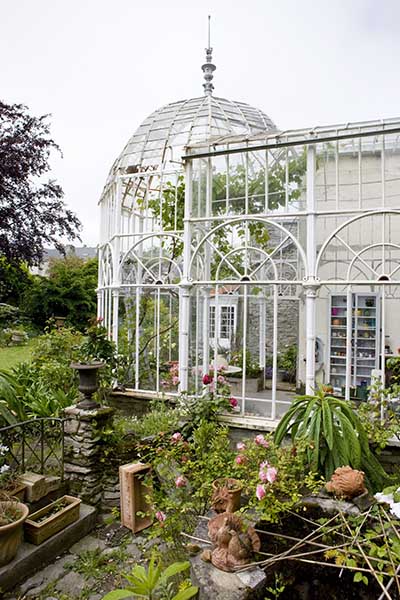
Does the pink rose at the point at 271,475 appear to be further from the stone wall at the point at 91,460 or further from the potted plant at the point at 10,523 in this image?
the stone wall at the point at 91,460

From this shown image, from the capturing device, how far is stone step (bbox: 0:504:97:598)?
2698 mm

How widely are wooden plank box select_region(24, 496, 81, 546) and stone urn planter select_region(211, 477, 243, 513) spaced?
1.45m

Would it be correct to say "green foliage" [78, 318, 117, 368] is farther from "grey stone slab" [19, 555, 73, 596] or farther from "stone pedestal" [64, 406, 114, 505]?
"grey stone slab" [19, 555, 73, 596]

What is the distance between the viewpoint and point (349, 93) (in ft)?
23.0

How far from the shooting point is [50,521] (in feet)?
10.1

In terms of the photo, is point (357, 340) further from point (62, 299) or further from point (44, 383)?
point (62, 299)

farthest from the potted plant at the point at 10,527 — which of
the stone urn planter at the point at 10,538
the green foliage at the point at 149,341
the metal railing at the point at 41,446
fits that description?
the green foliage at the point at 149,341

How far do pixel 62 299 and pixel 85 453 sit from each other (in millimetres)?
11381

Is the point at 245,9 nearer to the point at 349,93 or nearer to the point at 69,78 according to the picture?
the point at 349,93

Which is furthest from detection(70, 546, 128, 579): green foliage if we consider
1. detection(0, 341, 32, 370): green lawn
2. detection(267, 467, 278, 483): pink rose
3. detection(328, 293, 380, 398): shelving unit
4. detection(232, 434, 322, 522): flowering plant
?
detection(0, 341, 32, 370): green lawn

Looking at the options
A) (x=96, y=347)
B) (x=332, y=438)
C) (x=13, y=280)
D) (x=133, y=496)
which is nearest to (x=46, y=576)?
(x=133, y=496)

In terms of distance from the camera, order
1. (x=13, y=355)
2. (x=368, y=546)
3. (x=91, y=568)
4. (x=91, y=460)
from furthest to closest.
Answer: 1. (x=13, y=355)
2. (x=91, y=460)
3. (x=91, y=568)
4. (x=368, y=546)

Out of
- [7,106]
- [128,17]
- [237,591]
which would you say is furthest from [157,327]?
[7,106]

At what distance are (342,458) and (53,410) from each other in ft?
10.8
